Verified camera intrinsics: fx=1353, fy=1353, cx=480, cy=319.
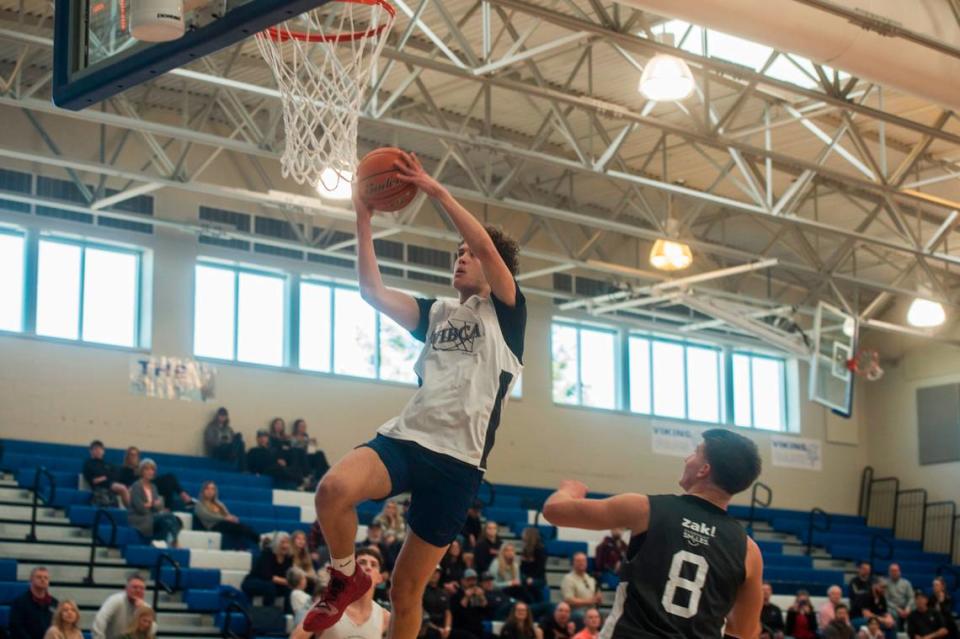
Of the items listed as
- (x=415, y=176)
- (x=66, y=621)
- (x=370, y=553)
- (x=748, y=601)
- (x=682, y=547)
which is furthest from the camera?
(x=66, y=621)

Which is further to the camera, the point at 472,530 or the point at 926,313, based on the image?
the point at 926,313

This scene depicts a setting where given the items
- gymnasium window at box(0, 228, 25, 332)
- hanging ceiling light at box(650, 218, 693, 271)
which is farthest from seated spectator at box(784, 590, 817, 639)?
gymnasium window at box(0, 228, 25, 332)

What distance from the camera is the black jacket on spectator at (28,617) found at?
38.8 ft

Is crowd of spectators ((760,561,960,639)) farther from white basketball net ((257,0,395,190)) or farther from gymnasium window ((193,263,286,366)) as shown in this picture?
white basketball net ((257,0,395,190))

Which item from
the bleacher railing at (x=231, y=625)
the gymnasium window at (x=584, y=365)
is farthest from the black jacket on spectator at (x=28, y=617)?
the gymnasium window at (x=584, y=365)

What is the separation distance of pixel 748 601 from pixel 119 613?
8.42 metres

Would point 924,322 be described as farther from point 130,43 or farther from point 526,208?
point 130,43

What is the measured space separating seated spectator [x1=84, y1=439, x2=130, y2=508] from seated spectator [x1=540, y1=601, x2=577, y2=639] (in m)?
4.87

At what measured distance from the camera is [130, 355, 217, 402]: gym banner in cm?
1856

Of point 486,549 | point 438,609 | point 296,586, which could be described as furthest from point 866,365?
point 296,586

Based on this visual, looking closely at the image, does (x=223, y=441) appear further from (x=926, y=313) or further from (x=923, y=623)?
(x=926, y=313)

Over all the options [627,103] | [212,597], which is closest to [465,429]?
[212,597]

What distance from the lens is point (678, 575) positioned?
176 inches

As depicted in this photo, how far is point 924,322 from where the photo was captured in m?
19.3
